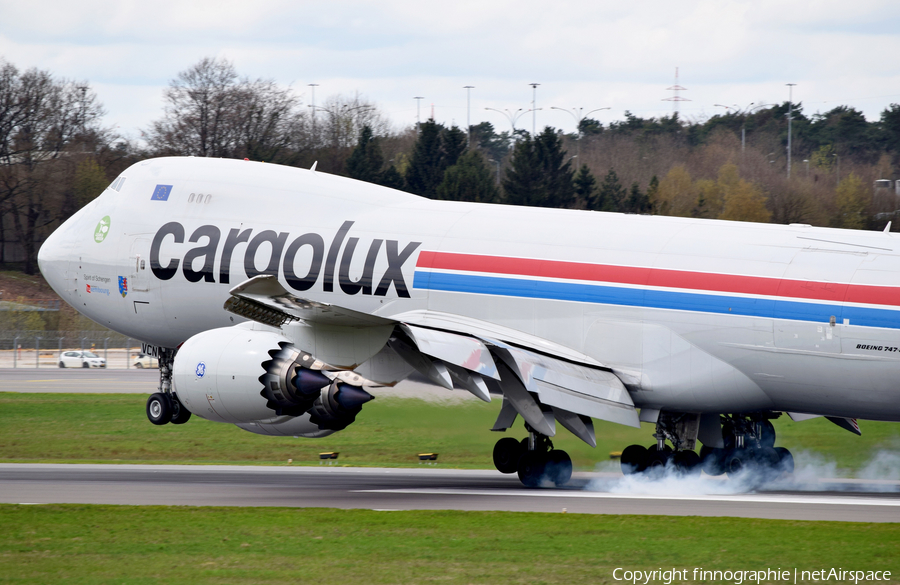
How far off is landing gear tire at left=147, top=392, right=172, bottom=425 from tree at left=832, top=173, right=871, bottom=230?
45760 mm

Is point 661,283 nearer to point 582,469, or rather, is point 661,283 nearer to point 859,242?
point 859,242

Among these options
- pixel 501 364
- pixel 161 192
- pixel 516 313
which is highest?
pixel 161 192

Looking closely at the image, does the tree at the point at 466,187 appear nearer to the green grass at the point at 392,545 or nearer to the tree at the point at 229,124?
the tree at the point at 229,124

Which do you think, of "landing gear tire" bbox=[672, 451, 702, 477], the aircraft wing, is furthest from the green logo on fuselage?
"landing gear tire" bbox=[672, 451, 702, 477]

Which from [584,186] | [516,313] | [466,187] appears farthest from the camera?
[584,186]

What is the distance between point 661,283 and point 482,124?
15853cm

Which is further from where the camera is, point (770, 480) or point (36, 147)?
point (36, 147)

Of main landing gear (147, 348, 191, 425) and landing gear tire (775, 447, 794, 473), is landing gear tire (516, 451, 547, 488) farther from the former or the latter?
main landing gear (147, 348, 191, 425)

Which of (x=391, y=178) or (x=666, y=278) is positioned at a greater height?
(x=391, y=178)

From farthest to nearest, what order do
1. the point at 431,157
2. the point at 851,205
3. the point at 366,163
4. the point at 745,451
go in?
the point at 431,157 < the point at 366,163 < the point at 851,205 < the point at 745,451

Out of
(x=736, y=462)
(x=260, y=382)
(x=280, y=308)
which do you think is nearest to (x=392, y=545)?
(x=280, y=308)

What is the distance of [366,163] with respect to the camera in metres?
91.8

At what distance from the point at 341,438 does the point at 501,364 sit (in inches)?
607

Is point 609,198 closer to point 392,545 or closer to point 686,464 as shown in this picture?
point 686,464
